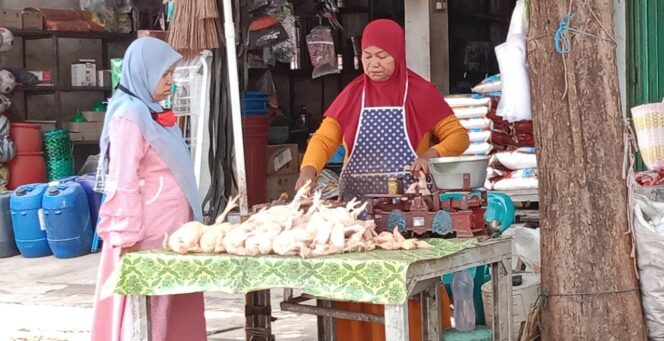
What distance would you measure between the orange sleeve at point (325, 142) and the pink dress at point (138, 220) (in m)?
0.65

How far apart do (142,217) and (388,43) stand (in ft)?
4.50

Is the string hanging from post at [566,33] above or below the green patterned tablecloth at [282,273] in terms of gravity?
above

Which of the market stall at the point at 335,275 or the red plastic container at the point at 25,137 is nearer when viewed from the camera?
the market stall at the point at 335,275

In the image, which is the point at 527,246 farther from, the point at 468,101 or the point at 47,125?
the point at 47,125

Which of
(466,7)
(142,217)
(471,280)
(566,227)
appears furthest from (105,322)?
(466,7)

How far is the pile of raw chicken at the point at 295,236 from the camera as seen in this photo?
140 inches

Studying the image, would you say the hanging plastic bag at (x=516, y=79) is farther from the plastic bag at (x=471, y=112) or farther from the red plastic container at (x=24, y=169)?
the red plastic container at (x=24, y=169)

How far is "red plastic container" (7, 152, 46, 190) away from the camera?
10.2 meters

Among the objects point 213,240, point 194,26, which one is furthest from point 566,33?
point 194,26

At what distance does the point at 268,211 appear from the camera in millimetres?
3967

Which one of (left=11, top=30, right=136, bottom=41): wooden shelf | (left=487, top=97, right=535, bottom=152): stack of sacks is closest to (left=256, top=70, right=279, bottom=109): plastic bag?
(left=11, top=30, right=136, bottom=41): wooden shelf

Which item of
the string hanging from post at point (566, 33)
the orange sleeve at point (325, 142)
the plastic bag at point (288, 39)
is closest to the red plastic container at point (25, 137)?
the plastic bag at point (288, 39)

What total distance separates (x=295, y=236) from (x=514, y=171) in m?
3.47

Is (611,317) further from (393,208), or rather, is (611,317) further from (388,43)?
(388,43)
